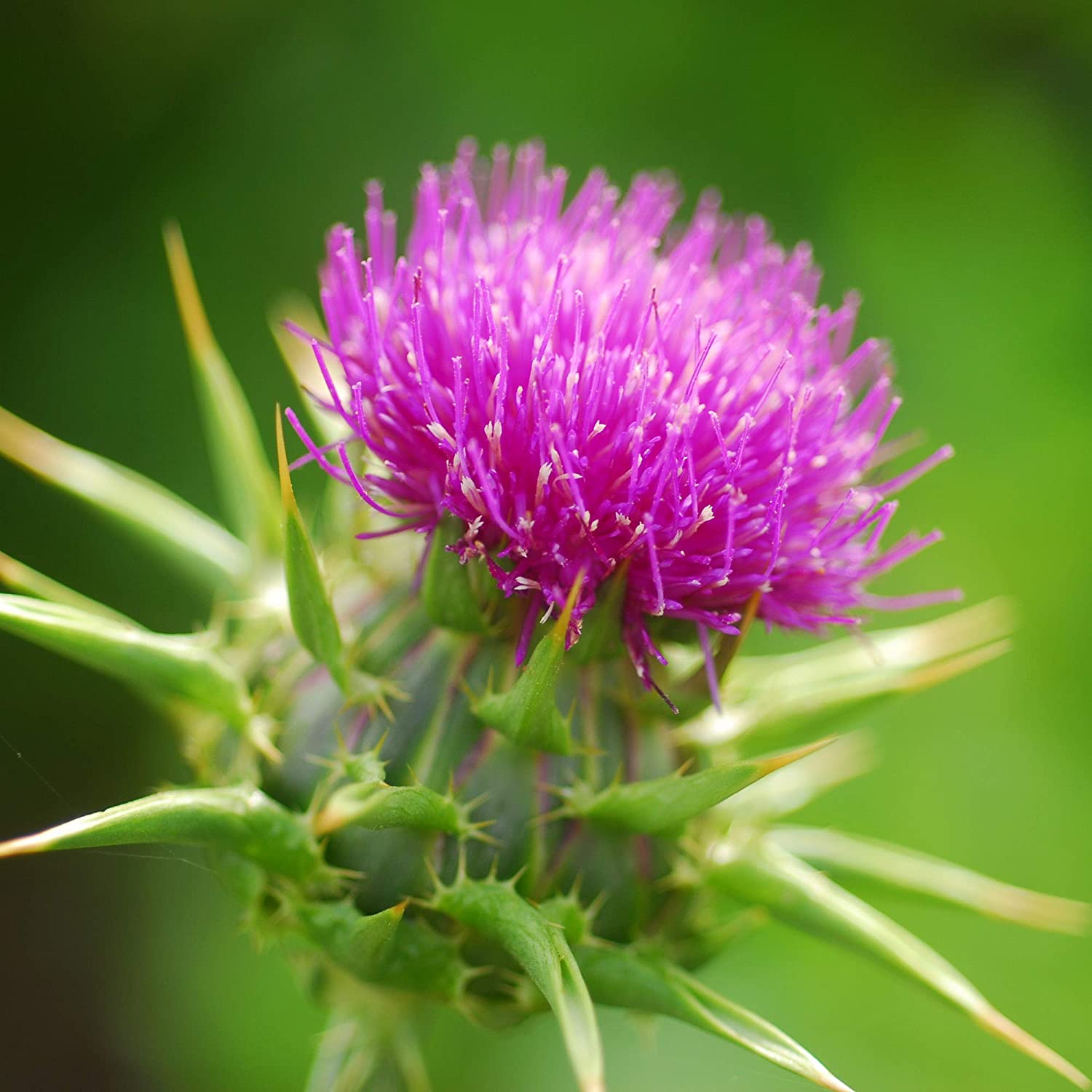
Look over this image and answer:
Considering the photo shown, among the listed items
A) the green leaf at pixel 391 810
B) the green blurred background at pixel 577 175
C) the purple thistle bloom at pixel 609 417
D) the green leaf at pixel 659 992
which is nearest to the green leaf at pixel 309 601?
the purple thistle bloom at pixel 609 417

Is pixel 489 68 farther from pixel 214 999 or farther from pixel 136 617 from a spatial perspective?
pixel 214 999

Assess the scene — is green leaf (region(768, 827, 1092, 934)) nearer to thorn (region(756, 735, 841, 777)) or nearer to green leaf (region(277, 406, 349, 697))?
thorn (region(756, 735, 841, 777))

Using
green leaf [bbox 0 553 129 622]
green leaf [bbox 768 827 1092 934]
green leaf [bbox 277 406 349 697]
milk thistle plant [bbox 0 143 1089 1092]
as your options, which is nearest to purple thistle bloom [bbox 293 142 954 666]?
milk thistle plant [bbox 0 143 1089 1092]

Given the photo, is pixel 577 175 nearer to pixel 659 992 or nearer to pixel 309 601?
pixel 309 601

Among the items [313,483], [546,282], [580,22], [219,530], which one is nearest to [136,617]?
[313,483]

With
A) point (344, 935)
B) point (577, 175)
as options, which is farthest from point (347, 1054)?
point (577, 175)
